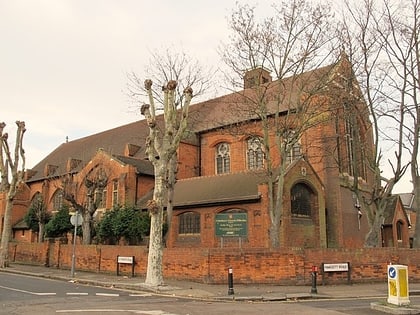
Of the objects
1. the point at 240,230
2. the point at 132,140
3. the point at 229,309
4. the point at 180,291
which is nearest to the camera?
the point at 229,309

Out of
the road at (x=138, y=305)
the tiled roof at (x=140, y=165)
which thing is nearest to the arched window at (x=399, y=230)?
the tiled roof at (x=140, y=165)

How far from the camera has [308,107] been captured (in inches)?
874

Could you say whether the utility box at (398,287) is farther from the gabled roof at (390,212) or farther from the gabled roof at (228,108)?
the gabled roof at (390,212)

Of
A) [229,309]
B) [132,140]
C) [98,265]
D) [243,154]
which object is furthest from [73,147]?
[229,309]

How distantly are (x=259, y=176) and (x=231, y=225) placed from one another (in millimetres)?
6440

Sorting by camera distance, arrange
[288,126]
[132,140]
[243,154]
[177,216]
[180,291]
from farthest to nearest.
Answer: [132,140]
[243,154]
[177,216]
[288,126]
[180,291]

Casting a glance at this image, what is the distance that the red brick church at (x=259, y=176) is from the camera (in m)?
23.4

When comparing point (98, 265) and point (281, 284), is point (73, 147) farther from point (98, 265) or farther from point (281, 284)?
point (281, 284)

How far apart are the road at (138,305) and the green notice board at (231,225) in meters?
6.06

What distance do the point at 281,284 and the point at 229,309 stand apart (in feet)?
22.4

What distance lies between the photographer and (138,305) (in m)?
12.3

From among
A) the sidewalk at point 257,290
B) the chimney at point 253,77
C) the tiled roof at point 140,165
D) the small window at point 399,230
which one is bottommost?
the sidewalk at point 257,290

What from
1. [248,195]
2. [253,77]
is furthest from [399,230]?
[253,77]

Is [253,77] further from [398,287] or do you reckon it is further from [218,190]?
[398,287]
